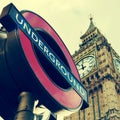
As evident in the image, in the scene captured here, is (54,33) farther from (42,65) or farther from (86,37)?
(86,37)

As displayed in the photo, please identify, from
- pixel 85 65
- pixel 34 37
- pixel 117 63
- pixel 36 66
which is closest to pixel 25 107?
pixel 36 66

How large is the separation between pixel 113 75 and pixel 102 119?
38.3 feet

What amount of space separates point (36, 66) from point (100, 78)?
52463mm

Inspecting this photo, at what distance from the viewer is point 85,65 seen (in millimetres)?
64875

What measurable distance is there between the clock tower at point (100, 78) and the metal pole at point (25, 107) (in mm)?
44300

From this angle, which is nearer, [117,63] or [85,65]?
[85,65]

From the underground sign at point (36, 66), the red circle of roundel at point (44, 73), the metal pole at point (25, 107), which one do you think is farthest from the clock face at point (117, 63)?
the metal pole at point (25, 107)

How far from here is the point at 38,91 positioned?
7.25 metres

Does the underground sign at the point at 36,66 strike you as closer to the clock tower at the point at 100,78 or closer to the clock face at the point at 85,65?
the clock tower at the point at 100,78

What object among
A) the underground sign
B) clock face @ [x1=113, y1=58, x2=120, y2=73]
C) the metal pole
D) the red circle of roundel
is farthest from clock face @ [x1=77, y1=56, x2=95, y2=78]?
the metal pole

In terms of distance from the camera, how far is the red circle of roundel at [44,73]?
7.30 meters

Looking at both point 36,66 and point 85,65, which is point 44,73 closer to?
point 36,66

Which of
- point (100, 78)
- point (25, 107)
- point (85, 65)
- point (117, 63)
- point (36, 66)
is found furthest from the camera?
point (117, 63)

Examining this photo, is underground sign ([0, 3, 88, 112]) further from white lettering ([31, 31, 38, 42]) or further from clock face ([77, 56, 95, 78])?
clock face ([77, 56, 95, 78])
